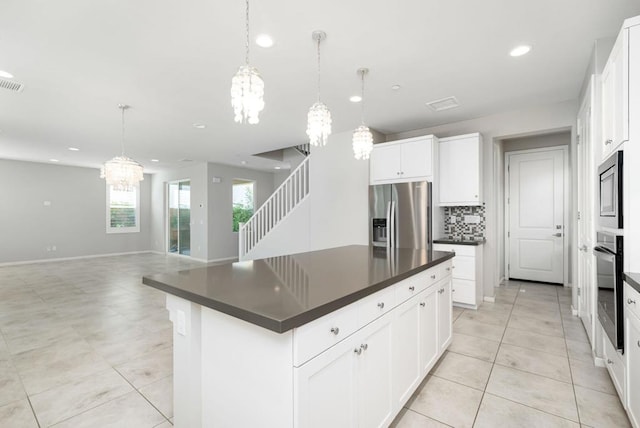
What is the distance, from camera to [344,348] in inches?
52.9

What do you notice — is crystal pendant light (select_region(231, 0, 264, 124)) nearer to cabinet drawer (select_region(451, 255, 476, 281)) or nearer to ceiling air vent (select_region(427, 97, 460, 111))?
ceiling air vent (select_region(427, 97, 460, 111))

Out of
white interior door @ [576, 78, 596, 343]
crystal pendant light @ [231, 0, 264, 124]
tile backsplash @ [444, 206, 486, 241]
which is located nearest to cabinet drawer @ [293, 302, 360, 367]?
crystal pendant light @ [231, 0, 264, 124]

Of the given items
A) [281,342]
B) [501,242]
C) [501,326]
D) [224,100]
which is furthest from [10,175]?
[501,242]

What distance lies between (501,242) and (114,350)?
19.6 feet

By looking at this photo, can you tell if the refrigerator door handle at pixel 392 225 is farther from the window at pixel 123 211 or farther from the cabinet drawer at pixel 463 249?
the window at pixel 123 211

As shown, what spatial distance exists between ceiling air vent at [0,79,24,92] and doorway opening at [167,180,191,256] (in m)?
5.61

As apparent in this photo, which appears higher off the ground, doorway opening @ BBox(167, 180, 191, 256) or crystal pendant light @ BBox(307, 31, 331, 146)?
crystal pendant light @ BBox(307, 31, 331, 146)

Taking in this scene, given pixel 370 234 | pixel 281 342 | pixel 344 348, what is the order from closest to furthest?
pixel 281 342 → pixel 344 348 → pixel 370 234

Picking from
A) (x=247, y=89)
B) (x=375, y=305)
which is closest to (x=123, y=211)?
(x=247, y=89)

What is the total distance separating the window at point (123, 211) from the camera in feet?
29.9

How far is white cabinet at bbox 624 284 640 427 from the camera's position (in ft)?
5.08

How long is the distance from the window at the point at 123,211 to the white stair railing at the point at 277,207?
15.6ft

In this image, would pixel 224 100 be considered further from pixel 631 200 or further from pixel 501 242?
pixel 501 242

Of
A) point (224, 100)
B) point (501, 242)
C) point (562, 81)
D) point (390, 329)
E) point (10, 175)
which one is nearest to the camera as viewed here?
point (390, 329)
